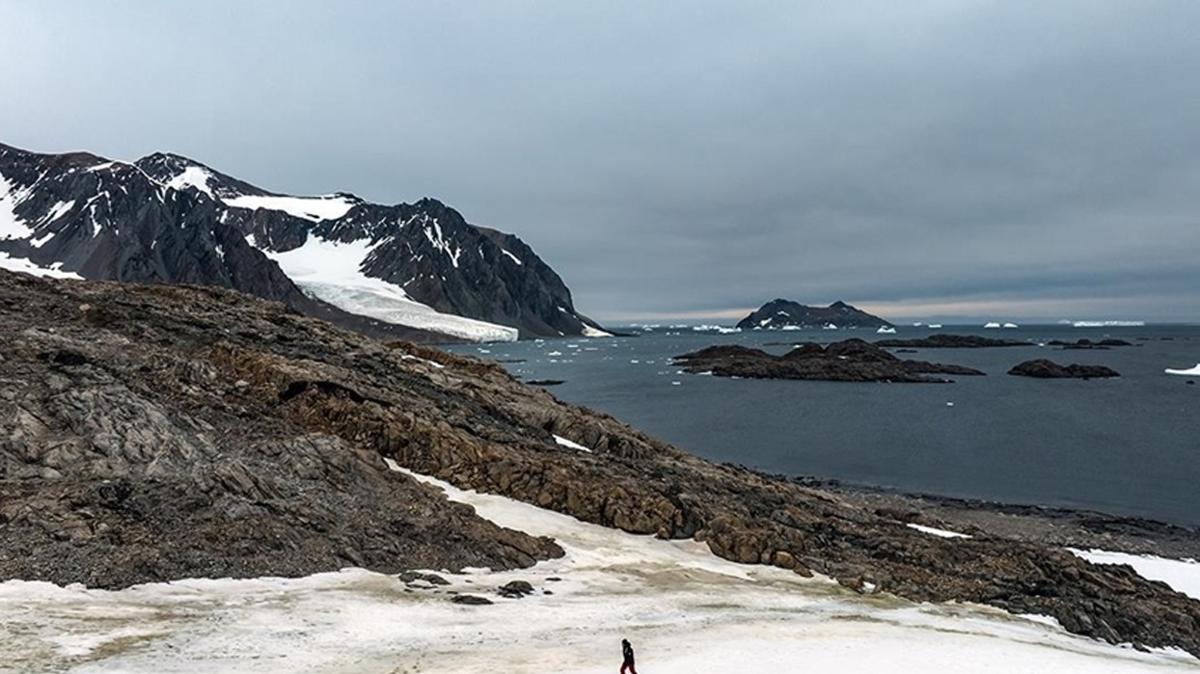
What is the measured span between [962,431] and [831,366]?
239 ft

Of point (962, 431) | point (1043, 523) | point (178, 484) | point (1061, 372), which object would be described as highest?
point (178, 484)

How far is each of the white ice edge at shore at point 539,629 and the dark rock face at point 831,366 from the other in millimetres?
124434

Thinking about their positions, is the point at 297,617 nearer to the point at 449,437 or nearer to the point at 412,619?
the point at 412,619

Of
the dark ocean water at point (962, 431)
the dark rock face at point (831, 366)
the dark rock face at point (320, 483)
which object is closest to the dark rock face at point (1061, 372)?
the dark ocean water at point (962, 431)

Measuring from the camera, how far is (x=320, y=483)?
25.4 m

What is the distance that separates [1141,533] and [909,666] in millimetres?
35550

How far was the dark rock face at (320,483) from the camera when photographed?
21.1 m

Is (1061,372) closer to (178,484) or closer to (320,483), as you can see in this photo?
(320,483)

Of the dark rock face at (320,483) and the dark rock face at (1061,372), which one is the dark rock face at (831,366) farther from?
the dark rock face at (320,483)

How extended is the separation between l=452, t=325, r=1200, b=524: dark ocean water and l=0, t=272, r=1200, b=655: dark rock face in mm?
26084

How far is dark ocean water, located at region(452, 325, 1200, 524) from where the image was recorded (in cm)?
5656

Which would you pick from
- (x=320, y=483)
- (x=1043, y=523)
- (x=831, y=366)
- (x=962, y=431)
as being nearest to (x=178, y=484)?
(x=320, y=483)

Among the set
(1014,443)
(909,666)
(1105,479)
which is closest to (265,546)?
(909,666)

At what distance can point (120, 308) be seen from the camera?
118 feet
